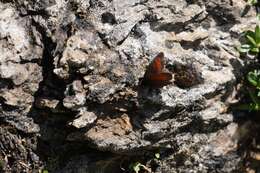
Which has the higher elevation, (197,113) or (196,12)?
(196,12)

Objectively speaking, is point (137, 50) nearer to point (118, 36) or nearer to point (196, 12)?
point (118, 36)

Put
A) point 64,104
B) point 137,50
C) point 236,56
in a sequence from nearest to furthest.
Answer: point 64,104 < point 137,50 < point 236,56

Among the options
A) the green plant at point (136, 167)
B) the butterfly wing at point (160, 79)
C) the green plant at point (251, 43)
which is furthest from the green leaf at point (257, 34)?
the green plant at point (136, 167)

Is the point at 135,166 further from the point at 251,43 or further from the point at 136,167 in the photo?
the point at 251,43

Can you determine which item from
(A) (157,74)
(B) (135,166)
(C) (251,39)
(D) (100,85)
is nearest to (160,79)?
(A) (157,74)

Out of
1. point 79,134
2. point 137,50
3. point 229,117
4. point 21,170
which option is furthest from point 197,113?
point 21,170

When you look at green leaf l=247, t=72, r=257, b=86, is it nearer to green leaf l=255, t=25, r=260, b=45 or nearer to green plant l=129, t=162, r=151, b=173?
green leaf l=255, t=25, r=260, b=45
